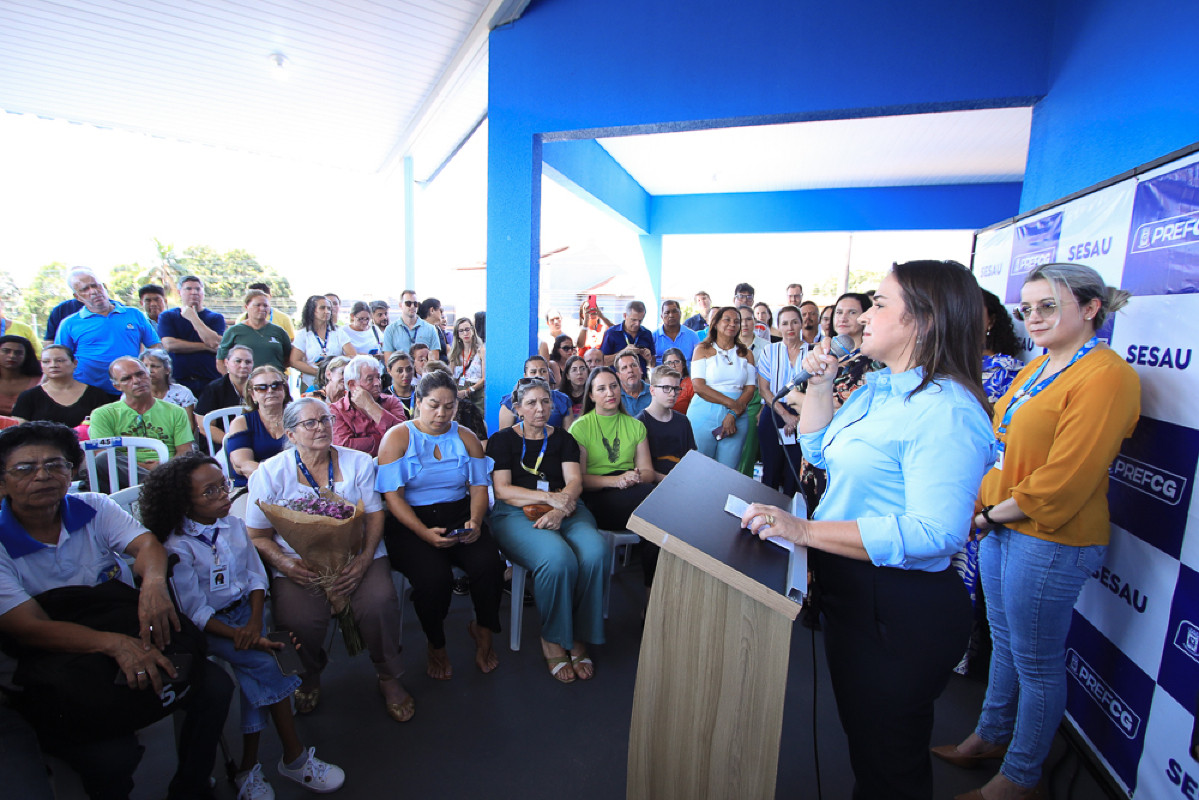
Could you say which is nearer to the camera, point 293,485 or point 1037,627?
point 1037,627

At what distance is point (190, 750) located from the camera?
164 cm

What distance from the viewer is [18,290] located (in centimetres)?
633

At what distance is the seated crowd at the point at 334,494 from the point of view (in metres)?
1.45

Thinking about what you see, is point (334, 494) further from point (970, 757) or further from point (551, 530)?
point (970, 757)

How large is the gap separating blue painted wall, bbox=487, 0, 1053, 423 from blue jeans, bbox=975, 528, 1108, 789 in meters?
3.15

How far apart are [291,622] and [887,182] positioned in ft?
33.0

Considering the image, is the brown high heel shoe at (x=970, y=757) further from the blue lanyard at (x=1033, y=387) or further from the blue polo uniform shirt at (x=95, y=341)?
the blue polo uniform shirt at (x=95, y=341)

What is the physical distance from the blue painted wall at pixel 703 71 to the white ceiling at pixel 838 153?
6.21ft

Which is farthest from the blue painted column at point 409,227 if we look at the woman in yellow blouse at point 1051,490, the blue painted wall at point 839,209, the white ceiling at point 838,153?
the woman in yellow blouse at point 1051,490

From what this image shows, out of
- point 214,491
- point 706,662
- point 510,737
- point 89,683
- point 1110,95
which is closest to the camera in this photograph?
point 706,662

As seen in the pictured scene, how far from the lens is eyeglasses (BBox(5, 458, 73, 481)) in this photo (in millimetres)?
1567

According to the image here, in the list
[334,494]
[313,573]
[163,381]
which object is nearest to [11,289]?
[163,381]

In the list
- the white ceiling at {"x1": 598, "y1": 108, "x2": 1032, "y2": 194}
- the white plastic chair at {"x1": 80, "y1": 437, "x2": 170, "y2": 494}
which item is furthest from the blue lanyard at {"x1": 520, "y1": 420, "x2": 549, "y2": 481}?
the white ceiling at {"x1": 598, "y1": 108, "x2": 1032, "y2": 194}

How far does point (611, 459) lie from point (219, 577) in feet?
6.46
